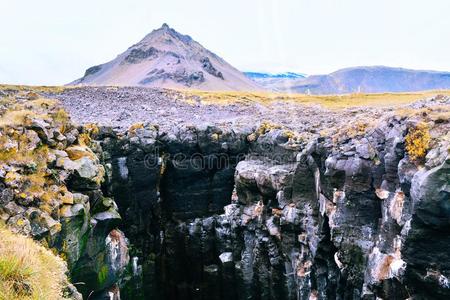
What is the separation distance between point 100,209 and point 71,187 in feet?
7.86

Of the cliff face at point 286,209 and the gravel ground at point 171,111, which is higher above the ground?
the gravel ground at point 171,111

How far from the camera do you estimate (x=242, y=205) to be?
28.6m

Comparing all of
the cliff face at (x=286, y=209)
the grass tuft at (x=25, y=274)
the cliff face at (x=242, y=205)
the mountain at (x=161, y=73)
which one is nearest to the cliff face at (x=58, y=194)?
the cliff face at (x=242, y=205)

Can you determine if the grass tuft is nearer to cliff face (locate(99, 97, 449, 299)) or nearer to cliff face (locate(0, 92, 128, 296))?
cliff face (locate(0, 92, 128, 296))

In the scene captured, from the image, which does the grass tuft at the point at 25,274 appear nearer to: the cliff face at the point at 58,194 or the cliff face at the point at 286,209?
the cliff face at the point at 58,194

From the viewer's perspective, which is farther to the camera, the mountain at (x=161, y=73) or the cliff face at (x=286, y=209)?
the mountain at (x=161, y=73)

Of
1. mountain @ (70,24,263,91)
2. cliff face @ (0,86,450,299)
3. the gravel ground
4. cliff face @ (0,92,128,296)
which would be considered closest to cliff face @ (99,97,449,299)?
cliff face @ (0,86,450,299)

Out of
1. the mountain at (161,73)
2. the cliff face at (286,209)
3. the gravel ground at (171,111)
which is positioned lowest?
the cliff face at (286,209)

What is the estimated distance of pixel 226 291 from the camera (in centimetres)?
3017

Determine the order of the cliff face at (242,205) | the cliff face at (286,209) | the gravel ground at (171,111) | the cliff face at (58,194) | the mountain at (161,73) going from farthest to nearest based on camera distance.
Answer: the mountain at (161,73), the gravel ground at (171,111), the cliff face at (58,194), the cliff face at (242,205), the cliff face at (286,209)

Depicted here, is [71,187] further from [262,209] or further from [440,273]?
[440,273]

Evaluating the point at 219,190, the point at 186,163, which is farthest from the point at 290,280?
the point at 186,163

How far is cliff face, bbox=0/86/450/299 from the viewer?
14750mm

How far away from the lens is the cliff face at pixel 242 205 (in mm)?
14750
